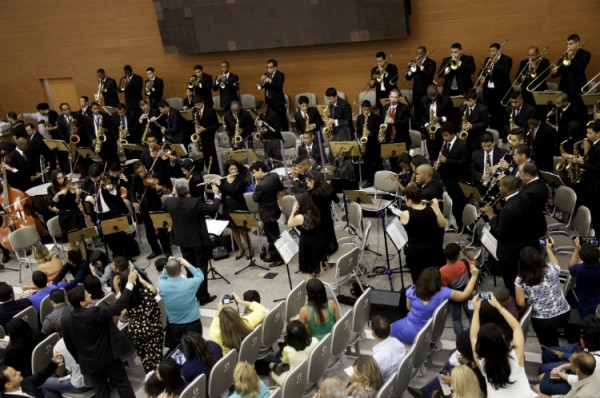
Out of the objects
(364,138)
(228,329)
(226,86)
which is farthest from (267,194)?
(226,86)

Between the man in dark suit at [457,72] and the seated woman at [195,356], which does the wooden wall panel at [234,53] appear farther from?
the seated woman at [195,356]

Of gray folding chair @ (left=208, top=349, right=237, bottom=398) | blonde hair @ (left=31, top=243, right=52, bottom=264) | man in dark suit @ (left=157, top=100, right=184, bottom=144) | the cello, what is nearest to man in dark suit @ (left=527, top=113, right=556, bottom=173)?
gray folding chair @ (left=208, top=349, right=237, bottom=398)

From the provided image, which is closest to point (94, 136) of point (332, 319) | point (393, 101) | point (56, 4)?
point (56, 4)

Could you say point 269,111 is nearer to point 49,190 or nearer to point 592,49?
point 49,190

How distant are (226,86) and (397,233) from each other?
8260mm

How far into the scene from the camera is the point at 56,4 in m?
17.4

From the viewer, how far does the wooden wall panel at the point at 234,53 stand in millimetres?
12695

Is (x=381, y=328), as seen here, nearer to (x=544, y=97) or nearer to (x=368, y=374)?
(x=368, y=374)

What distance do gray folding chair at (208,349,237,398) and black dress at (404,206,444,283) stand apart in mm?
2484

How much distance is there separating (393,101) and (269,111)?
9.14 ft

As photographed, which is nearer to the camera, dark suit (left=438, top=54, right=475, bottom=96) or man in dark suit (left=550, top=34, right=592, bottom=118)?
man in dark suit (left=550, top=34, right=592, bottom=118)

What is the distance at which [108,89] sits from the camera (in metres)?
15.9

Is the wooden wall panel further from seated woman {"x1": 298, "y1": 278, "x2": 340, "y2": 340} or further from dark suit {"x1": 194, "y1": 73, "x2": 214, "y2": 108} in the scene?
seated woman {"x1": 298, "y1": 278, "x2": 340, "y2": 340}

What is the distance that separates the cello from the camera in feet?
35.3
